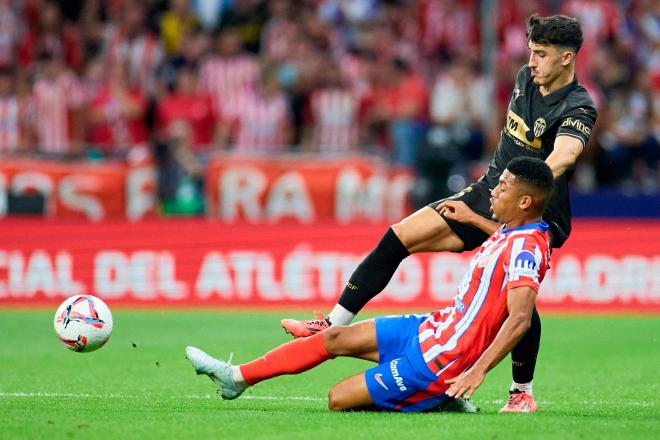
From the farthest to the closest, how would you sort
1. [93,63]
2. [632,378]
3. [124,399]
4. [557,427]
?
1. [93,63]
2. [632,378]
3. [124,399]
4. [557,427]

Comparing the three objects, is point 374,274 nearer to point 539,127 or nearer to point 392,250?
point 392,250

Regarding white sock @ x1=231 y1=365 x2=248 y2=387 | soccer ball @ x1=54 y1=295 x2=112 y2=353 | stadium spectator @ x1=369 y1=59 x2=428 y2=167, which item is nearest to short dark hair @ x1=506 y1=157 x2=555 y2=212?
white sock @ x1=231 y1=365 x2=248 y2=387

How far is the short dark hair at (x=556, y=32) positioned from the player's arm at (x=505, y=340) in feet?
5.42

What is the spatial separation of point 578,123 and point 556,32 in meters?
0.55

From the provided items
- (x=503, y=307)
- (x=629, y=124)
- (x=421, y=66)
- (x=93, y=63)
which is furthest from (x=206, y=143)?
(x=503, y=307)

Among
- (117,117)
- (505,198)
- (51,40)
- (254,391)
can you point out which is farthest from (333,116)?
(505,198)

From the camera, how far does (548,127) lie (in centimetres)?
749

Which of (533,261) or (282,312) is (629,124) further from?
(533,261)

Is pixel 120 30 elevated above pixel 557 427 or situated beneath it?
elevated above

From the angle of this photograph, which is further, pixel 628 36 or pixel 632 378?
pixel 628 36

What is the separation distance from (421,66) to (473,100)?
1.85 meters

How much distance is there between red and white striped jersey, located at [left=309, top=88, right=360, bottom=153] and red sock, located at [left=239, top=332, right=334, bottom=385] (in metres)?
10.7

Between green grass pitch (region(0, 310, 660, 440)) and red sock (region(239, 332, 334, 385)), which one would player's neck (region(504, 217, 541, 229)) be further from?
red sock (region(239, 332, 334, 385))

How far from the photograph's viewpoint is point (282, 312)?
47.1ft
